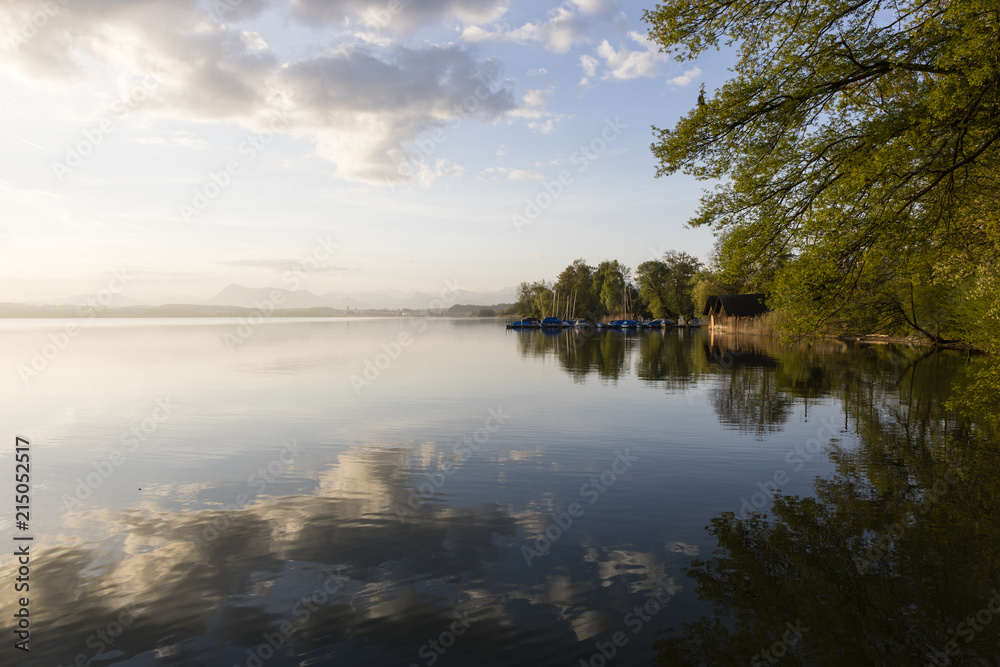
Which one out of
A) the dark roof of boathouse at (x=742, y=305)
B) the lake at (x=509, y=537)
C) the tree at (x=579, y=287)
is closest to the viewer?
the lake at (x=509, y=537)

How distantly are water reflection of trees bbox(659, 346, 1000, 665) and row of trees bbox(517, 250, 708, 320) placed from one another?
107 metres

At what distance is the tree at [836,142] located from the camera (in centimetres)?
1158

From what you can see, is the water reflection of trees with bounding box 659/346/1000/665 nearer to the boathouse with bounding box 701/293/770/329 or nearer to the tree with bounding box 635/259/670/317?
the boathouse with bounding box 701/293/770/329

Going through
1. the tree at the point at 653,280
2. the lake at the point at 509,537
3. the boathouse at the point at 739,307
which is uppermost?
the tree at the point at 653,280

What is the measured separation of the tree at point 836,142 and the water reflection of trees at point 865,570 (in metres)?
4.53

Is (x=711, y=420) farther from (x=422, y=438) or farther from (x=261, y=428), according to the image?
(x=261, y=428)

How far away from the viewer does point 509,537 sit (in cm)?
916

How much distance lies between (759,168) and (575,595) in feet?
38.5

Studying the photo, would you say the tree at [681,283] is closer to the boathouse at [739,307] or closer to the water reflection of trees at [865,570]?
the boathouse at [739,307]

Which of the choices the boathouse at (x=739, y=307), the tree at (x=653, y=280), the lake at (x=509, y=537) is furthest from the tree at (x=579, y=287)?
the lake at (x=509, y=537)

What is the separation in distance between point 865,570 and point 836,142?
10.8 metres

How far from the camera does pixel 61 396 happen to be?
83.9ft

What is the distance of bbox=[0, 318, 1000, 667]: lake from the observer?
20.7ft

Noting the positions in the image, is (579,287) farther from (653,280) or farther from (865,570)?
(865,570)
